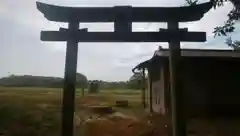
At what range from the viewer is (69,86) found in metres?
5.63

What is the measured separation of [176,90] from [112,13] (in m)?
2.07

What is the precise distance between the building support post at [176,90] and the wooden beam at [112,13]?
249mm

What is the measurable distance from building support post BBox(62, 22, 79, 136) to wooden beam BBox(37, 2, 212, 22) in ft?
1.28

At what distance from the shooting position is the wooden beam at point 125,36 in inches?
231

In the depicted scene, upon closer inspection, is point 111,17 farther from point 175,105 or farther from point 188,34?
point 175,105

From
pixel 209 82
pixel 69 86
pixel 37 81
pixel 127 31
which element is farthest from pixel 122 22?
pixel 37 81

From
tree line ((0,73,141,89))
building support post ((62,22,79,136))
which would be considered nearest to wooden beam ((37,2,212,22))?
building support post ((62,22,79,136))

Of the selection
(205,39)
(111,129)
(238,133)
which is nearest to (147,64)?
(111,129)

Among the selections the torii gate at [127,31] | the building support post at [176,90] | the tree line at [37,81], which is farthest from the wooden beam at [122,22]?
the tree line at [37,81]

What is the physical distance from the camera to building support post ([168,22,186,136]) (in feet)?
19.0

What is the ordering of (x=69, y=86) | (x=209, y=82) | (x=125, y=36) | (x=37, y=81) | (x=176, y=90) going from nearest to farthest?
(x=69, y=86) < (x=176, y=90) < (x=125, y=36) < (x=209, y=82) < (x=37, y=81)

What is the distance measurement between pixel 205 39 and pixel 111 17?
2.09 m

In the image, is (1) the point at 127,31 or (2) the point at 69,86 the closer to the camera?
(2) the point at 69,86

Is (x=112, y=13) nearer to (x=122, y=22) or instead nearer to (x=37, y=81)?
(x=122, y=22)
